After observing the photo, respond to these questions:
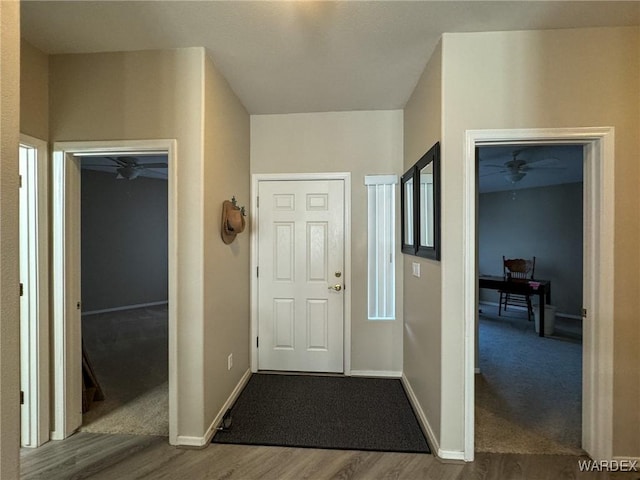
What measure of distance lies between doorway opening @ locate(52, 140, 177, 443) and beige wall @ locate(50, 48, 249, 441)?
7 cm

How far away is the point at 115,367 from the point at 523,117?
13.9 ft

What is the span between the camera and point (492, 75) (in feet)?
6.51

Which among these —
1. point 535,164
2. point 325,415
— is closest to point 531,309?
point 535,164

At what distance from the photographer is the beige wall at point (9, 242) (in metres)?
1.00

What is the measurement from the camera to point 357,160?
3193 mm

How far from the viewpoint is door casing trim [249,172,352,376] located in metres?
3.21

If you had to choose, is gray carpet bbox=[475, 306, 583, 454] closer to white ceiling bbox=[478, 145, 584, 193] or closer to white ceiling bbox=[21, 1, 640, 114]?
white ceiling bbox=[478, 145, 584, 193]

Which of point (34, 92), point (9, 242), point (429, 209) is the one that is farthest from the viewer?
point (429, 209)

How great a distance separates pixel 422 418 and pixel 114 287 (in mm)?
5688

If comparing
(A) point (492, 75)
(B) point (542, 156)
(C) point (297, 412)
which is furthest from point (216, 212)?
(B) point (542, 156)

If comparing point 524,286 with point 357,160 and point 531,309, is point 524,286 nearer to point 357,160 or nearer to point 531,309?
point 531,309

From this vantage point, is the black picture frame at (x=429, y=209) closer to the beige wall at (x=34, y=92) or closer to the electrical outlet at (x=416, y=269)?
the electrical outlet at (x=416, y=269)

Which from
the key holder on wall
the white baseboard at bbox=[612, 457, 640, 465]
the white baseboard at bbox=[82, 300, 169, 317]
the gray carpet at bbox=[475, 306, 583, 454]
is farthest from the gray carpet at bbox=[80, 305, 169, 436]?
the white baseboard at bbox=[612, 457, 640, 465]

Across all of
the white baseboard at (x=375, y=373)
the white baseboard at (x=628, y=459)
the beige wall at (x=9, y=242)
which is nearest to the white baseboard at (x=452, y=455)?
the white baseboard at (x=628, y=459)
